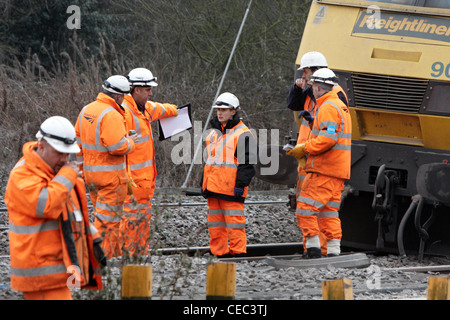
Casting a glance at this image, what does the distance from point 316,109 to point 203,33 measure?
9.53 metres

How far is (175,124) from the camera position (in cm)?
879

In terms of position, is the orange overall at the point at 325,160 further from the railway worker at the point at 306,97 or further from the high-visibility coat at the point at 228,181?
the high-visibility coat at the point at 228,181

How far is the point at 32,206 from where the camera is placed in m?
4.43

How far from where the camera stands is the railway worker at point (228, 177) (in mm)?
8195

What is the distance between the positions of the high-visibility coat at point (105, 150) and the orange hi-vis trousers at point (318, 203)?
67.2 inches

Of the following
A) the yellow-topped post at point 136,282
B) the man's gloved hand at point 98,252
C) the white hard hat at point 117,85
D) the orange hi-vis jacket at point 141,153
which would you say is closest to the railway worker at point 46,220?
the man's gloved hand at point 98,252

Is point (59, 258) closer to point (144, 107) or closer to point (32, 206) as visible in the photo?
point (32, 206)

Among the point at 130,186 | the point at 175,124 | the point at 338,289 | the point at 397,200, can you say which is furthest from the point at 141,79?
the point at 338,289

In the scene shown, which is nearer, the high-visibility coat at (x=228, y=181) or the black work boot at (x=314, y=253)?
the black work boot at (x=314, y=253)

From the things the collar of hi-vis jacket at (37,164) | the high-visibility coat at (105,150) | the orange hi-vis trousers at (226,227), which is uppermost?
the high-visibility coat at (105,150)

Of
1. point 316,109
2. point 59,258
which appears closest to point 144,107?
point 316,109

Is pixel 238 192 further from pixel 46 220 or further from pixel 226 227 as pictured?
pixel 46 220
